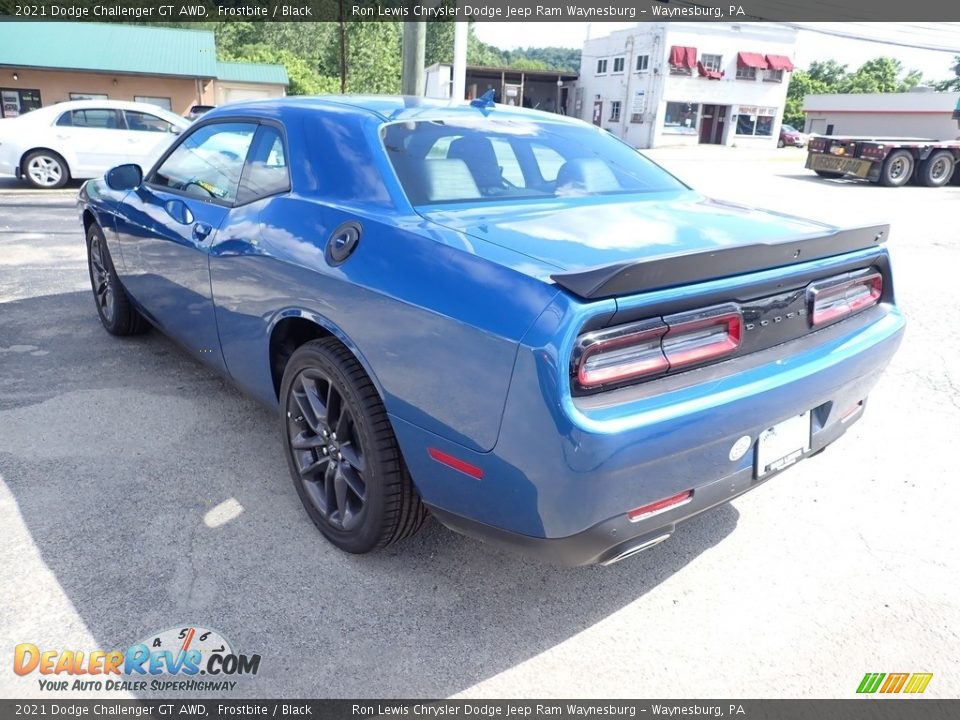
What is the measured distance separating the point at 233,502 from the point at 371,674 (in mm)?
1165

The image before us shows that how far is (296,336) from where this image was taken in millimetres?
2891

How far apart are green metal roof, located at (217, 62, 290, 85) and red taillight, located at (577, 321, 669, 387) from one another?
3531cm

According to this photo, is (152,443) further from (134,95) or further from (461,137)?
(134,95)

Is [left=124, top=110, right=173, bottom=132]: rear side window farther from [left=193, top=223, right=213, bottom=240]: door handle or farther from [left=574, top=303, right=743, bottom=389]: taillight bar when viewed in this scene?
[left=574, top=303, right=743, bottom=389]: taillight bar

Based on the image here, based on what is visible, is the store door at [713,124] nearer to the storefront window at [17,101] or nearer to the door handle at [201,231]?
the storefront window at [17,101]

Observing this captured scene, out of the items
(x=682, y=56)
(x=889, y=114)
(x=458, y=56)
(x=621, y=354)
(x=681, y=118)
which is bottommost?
(x=621, y=354)

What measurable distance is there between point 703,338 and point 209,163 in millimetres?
2587

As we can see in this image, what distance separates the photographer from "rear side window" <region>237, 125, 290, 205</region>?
2.90m

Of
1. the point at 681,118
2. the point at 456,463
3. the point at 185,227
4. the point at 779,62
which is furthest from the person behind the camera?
the point at 779,62

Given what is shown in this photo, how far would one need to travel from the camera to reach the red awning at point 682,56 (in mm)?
43500

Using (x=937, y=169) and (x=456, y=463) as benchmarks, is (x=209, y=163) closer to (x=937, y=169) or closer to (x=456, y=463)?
(x=456, y=463)

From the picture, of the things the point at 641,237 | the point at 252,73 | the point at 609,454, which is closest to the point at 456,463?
the point at 609,454

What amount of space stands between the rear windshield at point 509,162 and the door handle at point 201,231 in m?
0.99

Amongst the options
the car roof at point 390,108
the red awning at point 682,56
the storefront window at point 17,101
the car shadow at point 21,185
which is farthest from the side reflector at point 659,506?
the red awning at point 682,56
